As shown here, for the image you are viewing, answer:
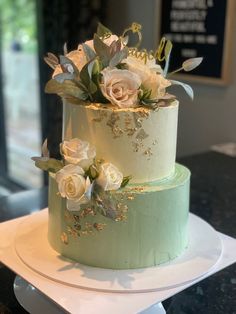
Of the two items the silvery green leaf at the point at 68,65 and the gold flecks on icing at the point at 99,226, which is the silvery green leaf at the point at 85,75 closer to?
the silvery green leaf at the point at 68,65

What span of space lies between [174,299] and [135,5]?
2.00 metres

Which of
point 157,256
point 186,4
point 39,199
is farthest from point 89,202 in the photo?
point 186,4

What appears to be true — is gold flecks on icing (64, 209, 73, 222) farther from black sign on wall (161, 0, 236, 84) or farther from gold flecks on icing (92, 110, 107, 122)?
black sign on wall (161, 0, 236, 84)

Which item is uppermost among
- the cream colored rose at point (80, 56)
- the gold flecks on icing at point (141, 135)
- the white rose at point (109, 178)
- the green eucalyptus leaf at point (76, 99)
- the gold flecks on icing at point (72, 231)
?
the cream colored rose at point (80, 56)

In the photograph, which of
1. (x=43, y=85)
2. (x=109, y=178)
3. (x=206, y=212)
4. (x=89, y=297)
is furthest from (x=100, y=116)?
(x=43, y=85)

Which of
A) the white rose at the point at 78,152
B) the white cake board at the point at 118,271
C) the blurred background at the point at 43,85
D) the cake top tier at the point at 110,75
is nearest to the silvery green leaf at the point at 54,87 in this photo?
the cake top tier at the point at 110,75

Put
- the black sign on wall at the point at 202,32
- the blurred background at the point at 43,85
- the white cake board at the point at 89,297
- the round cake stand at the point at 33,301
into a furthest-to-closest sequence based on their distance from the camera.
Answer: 1. the blurred background at the point at 43,85
2. the black sign on wall at the point at 202,32
3. the round cake stand at the point at 33,301
4. the white cake board at the point at 89,297

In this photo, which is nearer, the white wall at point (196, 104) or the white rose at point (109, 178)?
the white rose at point (109, 178)

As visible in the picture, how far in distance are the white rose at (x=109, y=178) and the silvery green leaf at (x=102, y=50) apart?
0.67ft

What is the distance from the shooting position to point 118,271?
3.04 ft

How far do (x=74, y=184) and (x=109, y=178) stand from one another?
7cm

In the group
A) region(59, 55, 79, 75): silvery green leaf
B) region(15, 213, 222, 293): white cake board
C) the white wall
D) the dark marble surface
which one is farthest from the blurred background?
region(59, 55, 79, 75): silvery green leaf

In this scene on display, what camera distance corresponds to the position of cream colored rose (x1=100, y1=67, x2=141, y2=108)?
85 centimetres

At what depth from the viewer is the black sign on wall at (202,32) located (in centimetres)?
210
